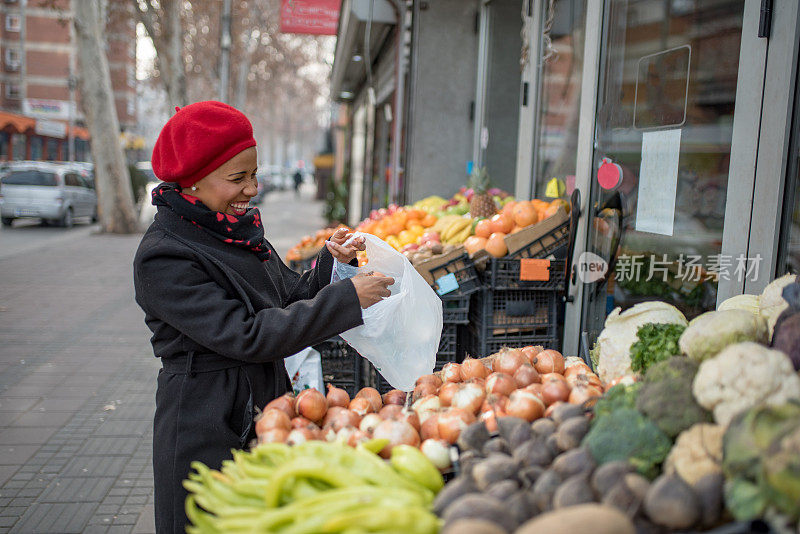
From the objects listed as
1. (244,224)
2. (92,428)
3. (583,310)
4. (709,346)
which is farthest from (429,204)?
(709,346)

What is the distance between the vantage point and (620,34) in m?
4.52

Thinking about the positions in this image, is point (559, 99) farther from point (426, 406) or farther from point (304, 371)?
point (426, 406)

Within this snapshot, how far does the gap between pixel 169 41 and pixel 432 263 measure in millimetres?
19814

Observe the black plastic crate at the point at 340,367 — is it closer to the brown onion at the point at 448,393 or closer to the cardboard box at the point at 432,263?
the cardboard box at the point at 432,263

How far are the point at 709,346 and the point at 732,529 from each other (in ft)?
2.49

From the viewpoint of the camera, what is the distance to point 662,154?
13.1 ft

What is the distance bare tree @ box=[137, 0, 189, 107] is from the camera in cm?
2002

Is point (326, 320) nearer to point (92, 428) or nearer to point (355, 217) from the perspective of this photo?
point (92, 428)

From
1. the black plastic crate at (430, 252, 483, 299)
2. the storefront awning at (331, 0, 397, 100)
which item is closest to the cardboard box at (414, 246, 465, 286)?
the black plastic crate at (430, 252, 483, 299)

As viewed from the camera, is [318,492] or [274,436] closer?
[318,492]

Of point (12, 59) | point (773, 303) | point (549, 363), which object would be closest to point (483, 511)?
point (549, 363)

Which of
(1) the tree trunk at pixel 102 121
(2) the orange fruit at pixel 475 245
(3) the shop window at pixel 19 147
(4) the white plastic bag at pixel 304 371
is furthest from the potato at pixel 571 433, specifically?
(3) the shop window at pixel 19 147

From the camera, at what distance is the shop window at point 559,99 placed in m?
5.44

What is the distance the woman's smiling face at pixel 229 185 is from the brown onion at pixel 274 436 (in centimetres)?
85
